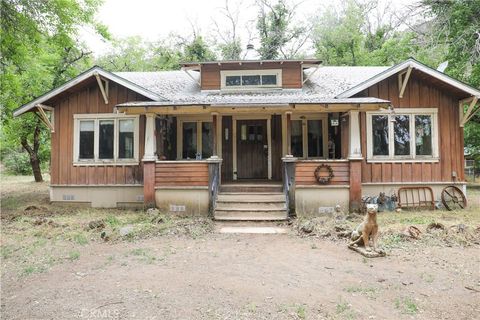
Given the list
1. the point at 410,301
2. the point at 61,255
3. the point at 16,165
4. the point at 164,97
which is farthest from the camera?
the point at 16,165

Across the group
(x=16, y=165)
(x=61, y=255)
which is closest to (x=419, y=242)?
(x=61, y=255)

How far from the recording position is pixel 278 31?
25.0m

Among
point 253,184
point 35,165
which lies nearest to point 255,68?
point 253,184

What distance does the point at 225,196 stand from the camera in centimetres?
905

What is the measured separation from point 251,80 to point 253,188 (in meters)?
3.91

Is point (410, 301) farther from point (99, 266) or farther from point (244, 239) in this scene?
point (99, 266)

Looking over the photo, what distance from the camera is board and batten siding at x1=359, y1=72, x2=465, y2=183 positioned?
947 centimetres

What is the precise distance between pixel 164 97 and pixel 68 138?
10.9 ft

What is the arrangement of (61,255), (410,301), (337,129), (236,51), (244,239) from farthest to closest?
(236,51) < (337,129) < (244,239) < (61,255) < (410,301)

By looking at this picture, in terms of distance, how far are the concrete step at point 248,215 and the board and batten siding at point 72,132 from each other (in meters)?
3.61

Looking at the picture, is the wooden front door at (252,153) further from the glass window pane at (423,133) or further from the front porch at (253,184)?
the glass window pane at (423,133)

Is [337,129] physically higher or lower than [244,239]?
higher

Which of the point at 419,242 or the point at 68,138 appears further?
the point at 68,138

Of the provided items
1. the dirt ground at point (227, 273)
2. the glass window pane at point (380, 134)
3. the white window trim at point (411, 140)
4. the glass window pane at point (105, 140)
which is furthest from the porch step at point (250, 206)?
the glass window pane at point (105, 140)
